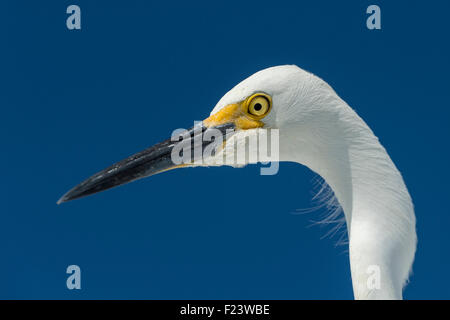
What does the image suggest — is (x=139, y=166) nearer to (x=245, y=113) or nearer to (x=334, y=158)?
(x=245, y=113)

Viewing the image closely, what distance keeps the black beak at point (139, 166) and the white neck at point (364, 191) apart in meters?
0.86

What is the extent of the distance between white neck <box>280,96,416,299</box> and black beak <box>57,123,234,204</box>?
861 mm

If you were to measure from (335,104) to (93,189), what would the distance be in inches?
93.9

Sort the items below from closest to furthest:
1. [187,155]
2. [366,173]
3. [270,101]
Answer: [366,173] < [270,101] < [187,155]

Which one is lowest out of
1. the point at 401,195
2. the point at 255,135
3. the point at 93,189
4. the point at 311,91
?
the point at 401,195

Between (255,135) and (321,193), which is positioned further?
(321,193)

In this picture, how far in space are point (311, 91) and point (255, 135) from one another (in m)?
0.63

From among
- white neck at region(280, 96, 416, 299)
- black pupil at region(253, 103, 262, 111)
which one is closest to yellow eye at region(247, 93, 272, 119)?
black pupil at region(253, 103, 262, 111)

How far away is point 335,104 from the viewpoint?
434cm

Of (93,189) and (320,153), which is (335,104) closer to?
(320,153)

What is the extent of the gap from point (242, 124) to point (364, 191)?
123 centimetres
